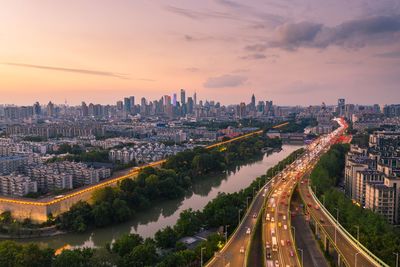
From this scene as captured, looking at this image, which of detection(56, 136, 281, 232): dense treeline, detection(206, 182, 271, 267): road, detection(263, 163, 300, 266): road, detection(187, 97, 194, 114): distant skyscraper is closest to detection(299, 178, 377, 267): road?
detection(263, 163, 300, 266): road

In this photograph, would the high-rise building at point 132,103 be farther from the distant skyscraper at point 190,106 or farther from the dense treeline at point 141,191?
the dense treeline at point 141,191

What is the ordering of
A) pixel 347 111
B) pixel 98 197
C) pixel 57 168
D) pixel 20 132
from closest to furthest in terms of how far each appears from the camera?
1. pixel 98 197
2. pixel 57 168
3. pixel 20 132
4. pixel 347 111

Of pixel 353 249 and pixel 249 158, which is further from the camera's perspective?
pixel 249 158

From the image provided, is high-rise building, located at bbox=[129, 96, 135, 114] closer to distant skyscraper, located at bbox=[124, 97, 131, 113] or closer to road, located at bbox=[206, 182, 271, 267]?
distant skyscraper, located at bbox=[124, 97, 131, 113]

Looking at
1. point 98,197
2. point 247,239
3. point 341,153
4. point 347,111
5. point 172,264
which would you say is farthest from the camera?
point 347,111

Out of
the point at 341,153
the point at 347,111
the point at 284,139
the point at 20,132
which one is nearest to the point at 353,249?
the point at 341,153

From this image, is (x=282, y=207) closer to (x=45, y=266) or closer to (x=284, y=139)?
(x=45, y=266)

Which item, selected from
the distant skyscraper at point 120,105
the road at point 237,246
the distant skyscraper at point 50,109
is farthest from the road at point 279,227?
the distant skyscraper at point 120,105

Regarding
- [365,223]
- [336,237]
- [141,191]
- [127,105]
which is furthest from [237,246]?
[127,105]
